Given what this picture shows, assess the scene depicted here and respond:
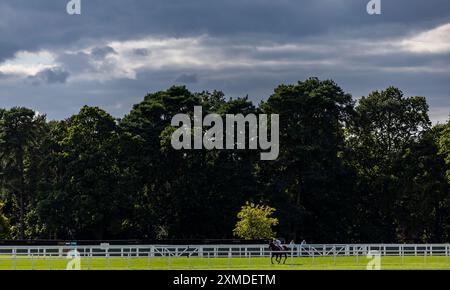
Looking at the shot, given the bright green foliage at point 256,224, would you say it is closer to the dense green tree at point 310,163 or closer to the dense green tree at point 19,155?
the dense green tree at point 310,163

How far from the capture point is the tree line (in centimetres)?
9281

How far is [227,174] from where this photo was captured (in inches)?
3797

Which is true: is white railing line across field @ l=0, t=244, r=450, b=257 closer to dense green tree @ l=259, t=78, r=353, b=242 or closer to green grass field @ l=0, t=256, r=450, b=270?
green grass field @ l=0, t=256, r=450, b=270

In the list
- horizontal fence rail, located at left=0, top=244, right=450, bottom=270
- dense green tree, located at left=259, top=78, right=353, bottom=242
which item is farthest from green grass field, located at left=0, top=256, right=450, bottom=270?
dense green tree, located at left=259, top=78, right=353, bottom=242

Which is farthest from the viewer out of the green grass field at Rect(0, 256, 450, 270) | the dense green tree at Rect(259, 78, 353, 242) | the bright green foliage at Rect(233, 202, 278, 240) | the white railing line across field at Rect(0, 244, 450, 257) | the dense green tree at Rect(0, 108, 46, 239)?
the dense green tree at Rect(0, 108, 46, 239)

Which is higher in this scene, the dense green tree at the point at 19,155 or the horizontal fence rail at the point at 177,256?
the dense green tree at the point at 19,155

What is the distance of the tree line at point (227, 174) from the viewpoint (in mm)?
92812

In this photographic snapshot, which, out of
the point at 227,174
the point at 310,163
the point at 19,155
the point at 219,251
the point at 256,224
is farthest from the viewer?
the point at 19,155

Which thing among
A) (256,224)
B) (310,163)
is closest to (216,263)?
(256,224)

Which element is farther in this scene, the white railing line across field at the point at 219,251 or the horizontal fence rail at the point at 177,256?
the white railing line across field at the point at 219,251

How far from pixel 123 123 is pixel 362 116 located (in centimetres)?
3069

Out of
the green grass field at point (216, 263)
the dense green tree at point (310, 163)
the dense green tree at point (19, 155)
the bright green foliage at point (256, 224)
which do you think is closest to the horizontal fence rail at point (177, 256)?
the green grass field at point (216, 263)

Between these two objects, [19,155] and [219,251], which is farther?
[19,155]

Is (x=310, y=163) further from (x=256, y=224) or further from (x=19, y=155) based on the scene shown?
(x=19, y=155)
